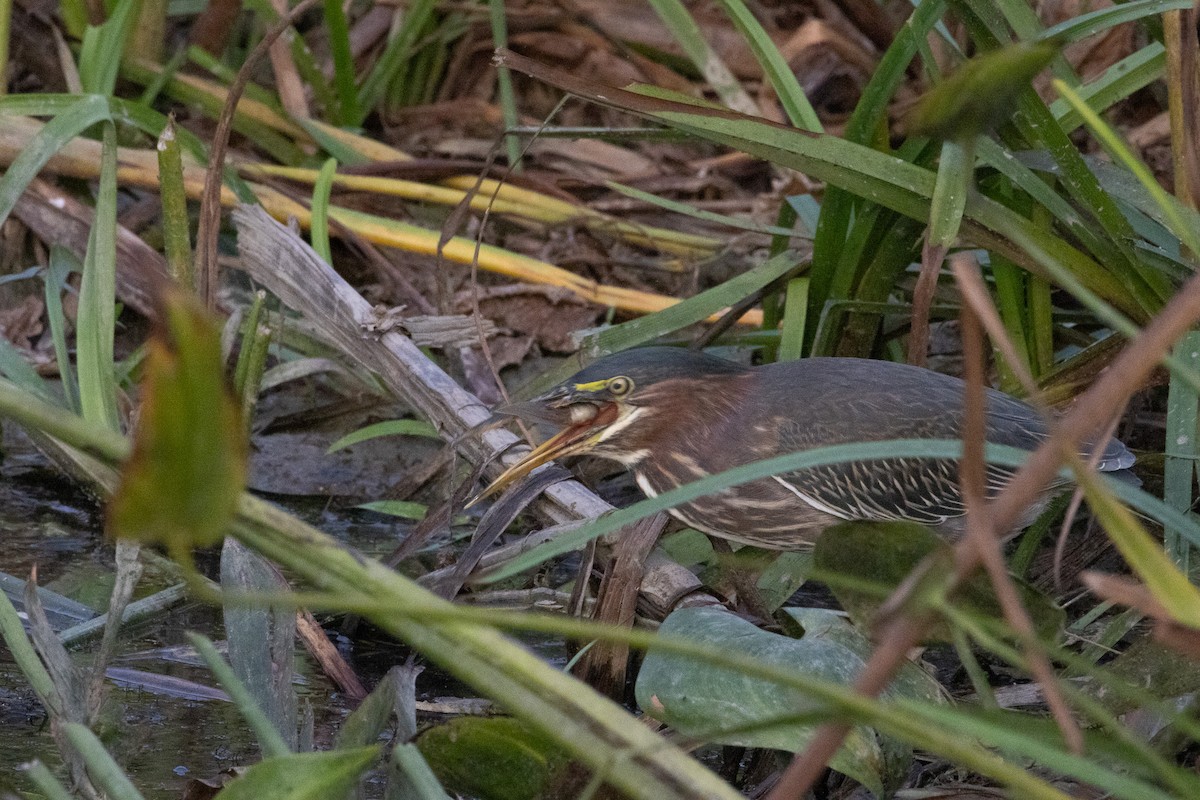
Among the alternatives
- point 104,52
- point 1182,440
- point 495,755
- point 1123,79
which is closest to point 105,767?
point 495,755

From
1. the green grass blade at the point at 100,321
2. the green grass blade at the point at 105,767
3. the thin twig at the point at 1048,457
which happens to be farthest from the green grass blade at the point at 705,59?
the thin twig at the point at 1048,457

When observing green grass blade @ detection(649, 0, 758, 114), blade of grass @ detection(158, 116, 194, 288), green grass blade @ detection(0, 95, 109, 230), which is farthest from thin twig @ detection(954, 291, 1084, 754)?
green grass blade @ detection(649, 0, 758, 114)

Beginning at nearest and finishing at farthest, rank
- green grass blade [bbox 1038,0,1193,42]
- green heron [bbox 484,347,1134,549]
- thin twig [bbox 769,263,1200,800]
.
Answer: thin twig [bbox 769,263,1200,800]
green grass blade [bbox 1038,0,1193,42]
green heron [bbox 484,347,1134,549]

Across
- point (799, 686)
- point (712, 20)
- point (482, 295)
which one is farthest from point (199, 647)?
point (712, 20)

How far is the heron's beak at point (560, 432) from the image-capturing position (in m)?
3.02

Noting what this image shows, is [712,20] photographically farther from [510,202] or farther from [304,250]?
[304,250]

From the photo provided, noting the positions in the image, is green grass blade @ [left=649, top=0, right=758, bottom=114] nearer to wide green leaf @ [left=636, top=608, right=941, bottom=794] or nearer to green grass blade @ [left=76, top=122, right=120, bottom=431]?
green grass blade @ [left=76, top=122, right=120, bottom=431]

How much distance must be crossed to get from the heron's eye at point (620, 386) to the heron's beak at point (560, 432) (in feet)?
0.13

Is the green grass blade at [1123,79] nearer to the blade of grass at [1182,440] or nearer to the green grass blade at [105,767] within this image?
the blade of grass at [1182,440]

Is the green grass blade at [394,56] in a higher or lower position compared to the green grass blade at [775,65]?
lower

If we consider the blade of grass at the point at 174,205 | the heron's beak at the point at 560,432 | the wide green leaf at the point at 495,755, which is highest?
the blade of grass at the point at 174,205

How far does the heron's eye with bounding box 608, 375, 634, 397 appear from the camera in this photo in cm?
316

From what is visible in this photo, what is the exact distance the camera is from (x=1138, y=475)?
3.55m

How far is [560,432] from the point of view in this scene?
3.18 metres
